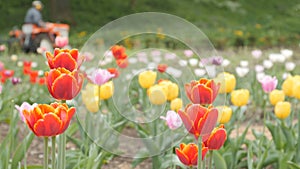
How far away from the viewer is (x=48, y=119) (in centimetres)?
164

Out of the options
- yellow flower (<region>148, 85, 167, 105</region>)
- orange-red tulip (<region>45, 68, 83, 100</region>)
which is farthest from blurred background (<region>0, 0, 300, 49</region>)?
orange-red tulip (<region>45, 68, 83, 100</region>)

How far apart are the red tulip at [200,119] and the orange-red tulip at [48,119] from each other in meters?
0.36

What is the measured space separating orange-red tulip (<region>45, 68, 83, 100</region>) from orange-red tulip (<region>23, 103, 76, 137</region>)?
0.11 m

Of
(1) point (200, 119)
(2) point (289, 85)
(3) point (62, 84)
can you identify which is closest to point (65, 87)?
(3) point (62, 84)

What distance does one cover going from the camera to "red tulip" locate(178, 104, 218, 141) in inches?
69.4

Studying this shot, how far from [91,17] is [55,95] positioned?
52.8 feet

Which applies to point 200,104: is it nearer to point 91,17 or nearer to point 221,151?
point 221,151

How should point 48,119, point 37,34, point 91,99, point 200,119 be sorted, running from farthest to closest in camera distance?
point 37,34 < point 91,99 < point 200,119 < point 48,119

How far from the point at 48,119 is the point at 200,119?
1.48ft

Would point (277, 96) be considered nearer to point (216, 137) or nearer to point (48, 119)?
point (216, 137)

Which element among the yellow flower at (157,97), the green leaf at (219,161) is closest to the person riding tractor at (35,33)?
the green leaf at (219,161)

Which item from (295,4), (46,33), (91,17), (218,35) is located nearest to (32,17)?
(46,33)

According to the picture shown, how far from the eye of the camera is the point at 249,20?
18.0 m

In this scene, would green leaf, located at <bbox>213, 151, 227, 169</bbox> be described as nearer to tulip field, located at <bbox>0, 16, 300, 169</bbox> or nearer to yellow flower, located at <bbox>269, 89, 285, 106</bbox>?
tulip field, located at <bbox>0, 16, 300, 169</bbox>
